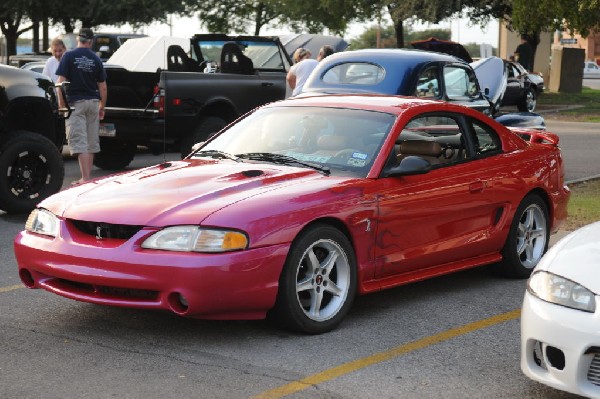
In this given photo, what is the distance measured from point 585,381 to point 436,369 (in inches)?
42.9

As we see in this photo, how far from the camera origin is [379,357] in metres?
6.30

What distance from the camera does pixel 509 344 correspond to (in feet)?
21.8

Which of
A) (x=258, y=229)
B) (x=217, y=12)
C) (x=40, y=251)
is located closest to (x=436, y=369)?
(x=258, y=229)

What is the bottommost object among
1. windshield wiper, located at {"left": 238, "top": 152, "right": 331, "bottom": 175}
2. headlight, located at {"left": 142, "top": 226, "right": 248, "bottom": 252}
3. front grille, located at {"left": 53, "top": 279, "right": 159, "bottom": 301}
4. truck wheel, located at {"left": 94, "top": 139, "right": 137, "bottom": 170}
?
truck wheel, located at {"left": 94, "top": 139, "right": 137, "bottom": 170}

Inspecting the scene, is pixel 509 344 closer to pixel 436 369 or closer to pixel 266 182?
pixel 436 369

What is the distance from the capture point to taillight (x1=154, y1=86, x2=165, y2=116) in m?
15.3

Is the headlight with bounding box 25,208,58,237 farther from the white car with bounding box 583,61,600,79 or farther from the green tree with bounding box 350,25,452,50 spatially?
the green tree with bounding box 350,25,452,50

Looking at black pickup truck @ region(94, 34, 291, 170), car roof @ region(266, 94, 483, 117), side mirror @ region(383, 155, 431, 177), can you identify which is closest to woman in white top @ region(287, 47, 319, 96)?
black pickup truck @ region(94, 34, 291, 170)

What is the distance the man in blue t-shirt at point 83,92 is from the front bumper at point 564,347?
9.08 meters

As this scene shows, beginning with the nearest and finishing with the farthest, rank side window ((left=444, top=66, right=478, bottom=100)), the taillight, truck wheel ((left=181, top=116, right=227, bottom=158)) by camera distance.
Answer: side window ((left=444, top=66, right=478, bottom=100))
the taillight
truck wheel ((left=181, top=116, right=227, bottom=158))

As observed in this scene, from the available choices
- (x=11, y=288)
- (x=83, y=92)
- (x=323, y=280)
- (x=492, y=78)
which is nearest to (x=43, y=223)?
(x=11, y=288)

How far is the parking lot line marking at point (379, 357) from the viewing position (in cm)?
565

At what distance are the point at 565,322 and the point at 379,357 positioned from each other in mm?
1417

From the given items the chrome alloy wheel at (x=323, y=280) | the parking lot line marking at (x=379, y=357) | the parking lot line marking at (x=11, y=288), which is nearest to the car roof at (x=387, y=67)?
the parking lot line marking at (x=379, y=357)
